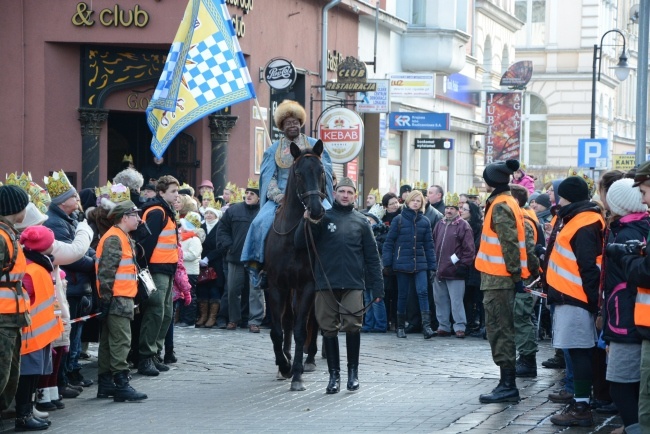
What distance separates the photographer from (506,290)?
11164 millimetres

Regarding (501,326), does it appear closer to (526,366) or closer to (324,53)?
(526,366)

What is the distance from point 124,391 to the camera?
11.5 m

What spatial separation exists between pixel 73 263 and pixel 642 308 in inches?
219

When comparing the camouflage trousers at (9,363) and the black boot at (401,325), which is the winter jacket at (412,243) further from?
the camouflage trousers at (9,363)

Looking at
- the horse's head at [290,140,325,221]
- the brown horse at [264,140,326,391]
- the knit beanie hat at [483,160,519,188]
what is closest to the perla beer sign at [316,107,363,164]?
the brown horse at [264,140,326,391]

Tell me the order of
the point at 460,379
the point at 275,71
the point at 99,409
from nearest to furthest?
the point at 99,409 < the point at 460,379 < the point at 275,71

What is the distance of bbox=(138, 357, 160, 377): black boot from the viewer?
43.1 ft

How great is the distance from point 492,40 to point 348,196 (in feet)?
116

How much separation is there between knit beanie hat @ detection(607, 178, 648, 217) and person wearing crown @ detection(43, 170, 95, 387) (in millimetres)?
4706

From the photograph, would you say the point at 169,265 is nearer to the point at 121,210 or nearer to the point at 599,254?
the point at 121,210

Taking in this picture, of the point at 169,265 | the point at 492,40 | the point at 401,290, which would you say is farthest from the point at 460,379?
the point at 492,40

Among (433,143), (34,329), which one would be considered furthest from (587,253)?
(433,143)

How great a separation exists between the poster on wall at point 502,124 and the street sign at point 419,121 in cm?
1114

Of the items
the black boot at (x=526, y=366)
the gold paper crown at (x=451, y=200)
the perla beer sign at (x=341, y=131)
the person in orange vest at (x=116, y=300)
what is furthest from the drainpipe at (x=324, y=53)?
the person in orange vest at (x=116, y=300)
